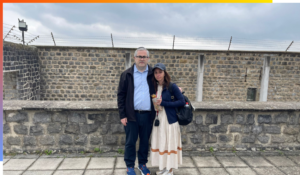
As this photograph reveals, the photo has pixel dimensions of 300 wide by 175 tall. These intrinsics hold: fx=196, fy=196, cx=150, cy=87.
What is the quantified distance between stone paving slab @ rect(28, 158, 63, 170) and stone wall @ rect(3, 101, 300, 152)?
22 centimetres

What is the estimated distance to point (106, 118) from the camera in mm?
2930

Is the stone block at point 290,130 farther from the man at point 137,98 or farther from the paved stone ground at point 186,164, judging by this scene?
the man at point 137,98

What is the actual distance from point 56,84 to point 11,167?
23.0 feet

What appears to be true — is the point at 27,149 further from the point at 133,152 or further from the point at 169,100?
the point at 169,100

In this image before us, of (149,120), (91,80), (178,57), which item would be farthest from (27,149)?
(178,57)

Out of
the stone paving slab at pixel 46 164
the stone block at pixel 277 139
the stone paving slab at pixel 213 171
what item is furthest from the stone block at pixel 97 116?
the stone block at pixel 277 139

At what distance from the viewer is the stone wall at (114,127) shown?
288 cm

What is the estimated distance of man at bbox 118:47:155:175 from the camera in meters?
2.28

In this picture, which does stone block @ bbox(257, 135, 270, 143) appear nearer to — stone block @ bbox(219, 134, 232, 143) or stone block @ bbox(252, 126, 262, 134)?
stone block @ bbox(252, 126, 262, 134)

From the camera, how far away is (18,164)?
263cm

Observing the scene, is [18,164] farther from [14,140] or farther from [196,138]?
[196,138]

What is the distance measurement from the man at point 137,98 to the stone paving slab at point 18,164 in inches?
55.1

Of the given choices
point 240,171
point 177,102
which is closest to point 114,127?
point 177,102

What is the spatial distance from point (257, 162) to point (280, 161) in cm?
35
